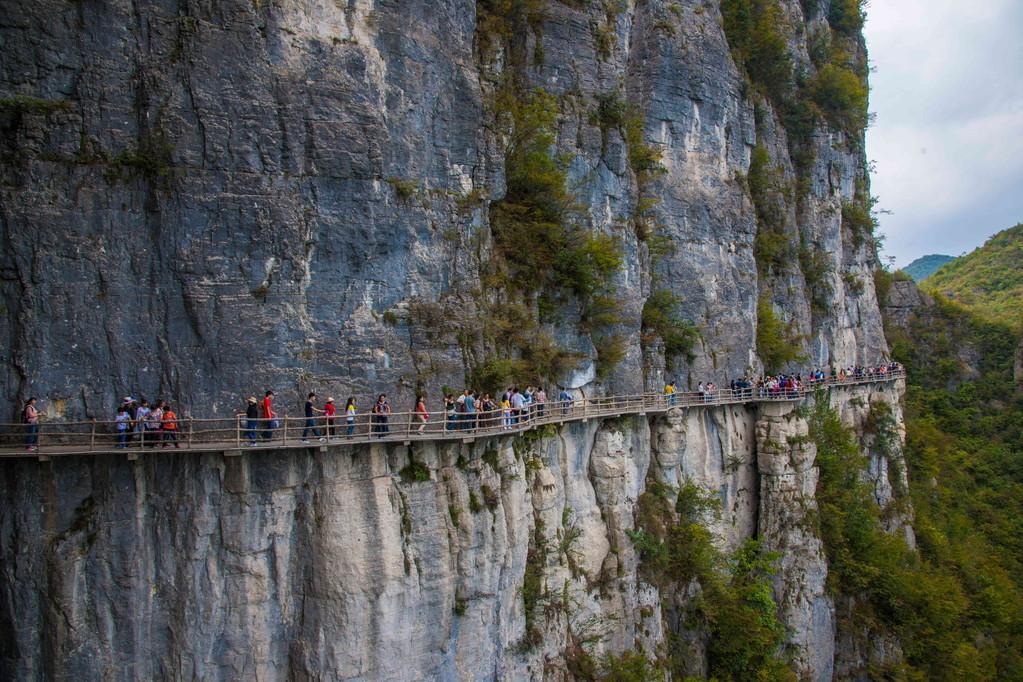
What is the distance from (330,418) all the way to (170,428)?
346 centimetres

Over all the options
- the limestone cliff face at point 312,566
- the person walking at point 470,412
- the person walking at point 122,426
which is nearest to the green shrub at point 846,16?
the limestone cliff face at point 312,566

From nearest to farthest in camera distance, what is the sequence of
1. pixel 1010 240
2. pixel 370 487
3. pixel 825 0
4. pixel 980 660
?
pixel 370 487 < pixel 980 660 < pixel 825 0 < pixel 1010 240

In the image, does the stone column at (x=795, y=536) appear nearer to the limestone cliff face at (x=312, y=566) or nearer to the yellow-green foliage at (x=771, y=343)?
the yellow-green foliage at (x=771, y=343)

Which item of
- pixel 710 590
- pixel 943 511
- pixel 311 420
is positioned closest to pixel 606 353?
pixel 710 590

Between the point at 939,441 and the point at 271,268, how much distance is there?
56.1 meters

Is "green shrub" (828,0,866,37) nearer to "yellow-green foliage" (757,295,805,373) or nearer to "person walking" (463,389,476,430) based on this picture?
"yellow-green foliage" (757,295,805,373)

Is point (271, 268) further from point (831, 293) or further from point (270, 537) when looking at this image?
point (831, 293)

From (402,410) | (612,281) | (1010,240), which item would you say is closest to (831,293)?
(612,281)

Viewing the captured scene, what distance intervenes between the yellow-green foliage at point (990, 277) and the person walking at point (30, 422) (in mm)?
83135

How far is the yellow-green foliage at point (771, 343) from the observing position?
3884 centimetres

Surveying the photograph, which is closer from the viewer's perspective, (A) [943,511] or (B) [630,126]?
(B) [630,126]

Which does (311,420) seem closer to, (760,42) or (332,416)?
(332,416)

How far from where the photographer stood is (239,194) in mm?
17484

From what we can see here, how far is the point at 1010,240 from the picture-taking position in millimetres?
101312
